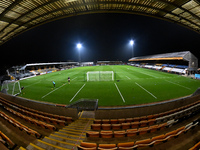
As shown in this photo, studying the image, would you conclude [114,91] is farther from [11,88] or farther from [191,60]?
[191,60]

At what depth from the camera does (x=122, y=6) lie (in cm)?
987

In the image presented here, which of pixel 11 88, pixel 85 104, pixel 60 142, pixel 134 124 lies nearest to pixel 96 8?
pixel 85 104

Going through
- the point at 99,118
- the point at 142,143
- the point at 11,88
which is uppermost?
the point at 142,143

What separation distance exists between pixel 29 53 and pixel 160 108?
241 feet

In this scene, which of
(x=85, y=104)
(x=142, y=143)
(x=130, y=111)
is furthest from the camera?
(x=85, y=104)

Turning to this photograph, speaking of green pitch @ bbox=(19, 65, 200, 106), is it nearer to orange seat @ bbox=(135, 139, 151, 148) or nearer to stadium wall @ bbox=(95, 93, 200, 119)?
stadium wall @ bbox=(95, 93, 200, 119)

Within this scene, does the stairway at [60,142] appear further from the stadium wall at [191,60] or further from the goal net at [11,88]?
the stadium wall at [191,60]

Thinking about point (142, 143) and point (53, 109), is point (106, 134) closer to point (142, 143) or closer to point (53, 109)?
point (142, 143)

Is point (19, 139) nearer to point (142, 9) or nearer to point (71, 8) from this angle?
point (71, 8)

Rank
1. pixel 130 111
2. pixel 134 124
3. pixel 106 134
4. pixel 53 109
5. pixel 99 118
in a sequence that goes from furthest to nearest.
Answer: pixel 53 109 → pixel 99 118 → pixel 130 111 → pixel 134 124 → pixel 106 134

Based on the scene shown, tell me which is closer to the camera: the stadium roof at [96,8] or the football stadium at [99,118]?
the football stadium at [99,118]

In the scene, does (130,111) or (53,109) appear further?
(53,109)

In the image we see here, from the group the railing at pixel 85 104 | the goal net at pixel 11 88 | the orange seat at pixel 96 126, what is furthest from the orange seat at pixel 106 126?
the goal net at pixel 11 88

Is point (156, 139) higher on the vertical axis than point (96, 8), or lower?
lower
